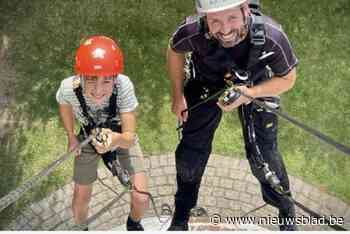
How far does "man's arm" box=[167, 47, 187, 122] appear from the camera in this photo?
18.7 feet

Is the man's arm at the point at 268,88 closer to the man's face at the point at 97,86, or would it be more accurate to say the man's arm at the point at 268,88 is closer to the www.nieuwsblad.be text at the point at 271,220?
the man's face at the point at 97,86

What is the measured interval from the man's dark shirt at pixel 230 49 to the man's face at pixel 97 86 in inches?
29.9

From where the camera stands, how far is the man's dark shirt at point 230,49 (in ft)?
16.6

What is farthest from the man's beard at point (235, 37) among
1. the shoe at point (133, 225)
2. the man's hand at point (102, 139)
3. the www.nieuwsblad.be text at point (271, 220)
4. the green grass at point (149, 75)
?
the green grass at point (149, 75)

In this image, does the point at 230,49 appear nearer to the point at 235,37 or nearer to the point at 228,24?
the point at 235,37

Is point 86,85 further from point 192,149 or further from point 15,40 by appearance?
point 15,40

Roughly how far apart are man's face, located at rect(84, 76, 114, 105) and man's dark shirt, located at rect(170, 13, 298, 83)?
2.49 ft

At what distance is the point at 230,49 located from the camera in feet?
17.0

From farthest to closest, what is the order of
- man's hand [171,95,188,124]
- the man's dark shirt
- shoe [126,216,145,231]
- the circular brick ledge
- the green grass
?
the green grass
the circular brick ledge
shoe [126,216,145,231]
man's hand [171,95,188,124]
the man's dark shirt

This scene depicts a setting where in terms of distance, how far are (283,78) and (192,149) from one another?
66.4 inches

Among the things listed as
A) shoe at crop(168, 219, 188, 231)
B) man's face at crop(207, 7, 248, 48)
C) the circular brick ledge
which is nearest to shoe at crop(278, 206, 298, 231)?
the circular brick ledge

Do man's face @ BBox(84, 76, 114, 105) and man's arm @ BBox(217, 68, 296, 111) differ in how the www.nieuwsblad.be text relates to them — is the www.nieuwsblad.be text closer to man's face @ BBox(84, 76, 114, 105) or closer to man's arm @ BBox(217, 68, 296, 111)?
man's arm @ BBox(217, 68, 296, 111)

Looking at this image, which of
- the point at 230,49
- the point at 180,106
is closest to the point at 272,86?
the point at 230,49

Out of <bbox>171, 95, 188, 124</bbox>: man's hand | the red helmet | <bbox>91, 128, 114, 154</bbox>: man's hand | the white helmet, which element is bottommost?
<bbox>91, 128, 114, 154</bbox>: man's hand
